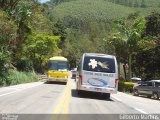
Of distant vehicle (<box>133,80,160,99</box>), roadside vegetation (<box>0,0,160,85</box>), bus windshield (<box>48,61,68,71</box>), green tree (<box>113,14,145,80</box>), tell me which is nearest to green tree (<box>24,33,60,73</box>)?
roadside vegetation (<box>0,0,160,85</box>)

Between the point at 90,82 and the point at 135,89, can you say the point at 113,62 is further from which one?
the point at 135,89

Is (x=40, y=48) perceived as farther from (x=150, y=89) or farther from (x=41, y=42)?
(x=150, y=89)

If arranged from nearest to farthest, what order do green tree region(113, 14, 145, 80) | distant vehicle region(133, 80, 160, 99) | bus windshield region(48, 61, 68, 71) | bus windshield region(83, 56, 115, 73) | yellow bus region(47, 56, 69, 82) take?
bus windshield region(83, 56, 115, 73)
distant vehicle region(133, 80, 160, 99)
yellow bus region(47, 56, 69, 82)
bus windshield region(48, 61, 68, 71)
green tree region(113, 14, 145, 80)

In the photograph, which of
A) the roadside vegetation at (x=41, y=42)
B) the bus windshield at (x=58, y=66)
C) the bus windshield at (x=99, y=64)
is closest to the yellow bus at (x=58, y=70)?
the bus windshield at (x=58, y=66)

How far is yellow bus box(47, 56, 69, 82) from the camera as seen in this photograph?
141ft

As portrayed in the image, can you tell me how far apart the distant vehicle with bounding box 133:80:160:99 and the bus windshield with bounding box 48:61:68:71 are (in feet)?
33.5

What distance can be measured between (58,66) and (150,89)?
1325 centimetres

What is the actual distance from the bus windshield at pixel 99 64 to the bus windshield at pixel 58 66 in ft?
61.4

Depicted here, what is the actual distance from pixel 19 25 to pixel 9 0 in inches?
126

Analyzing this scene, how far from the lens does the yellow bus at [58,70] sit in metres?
42.9

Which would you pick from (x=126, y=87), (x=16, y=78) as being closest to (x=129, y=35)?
(x=126, y=87)

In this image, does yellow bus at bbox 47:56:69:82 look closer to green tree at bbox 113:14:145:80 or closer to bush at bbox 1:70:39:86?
bush at bbox 1:70:39:86

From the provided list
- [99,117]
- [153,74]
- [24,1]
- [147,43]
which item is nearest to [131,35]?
[147,43]

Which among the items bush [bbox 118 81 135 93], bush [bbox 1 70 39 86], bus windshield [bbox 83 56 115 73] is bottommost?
bush [bbox 118 81 135 93]
